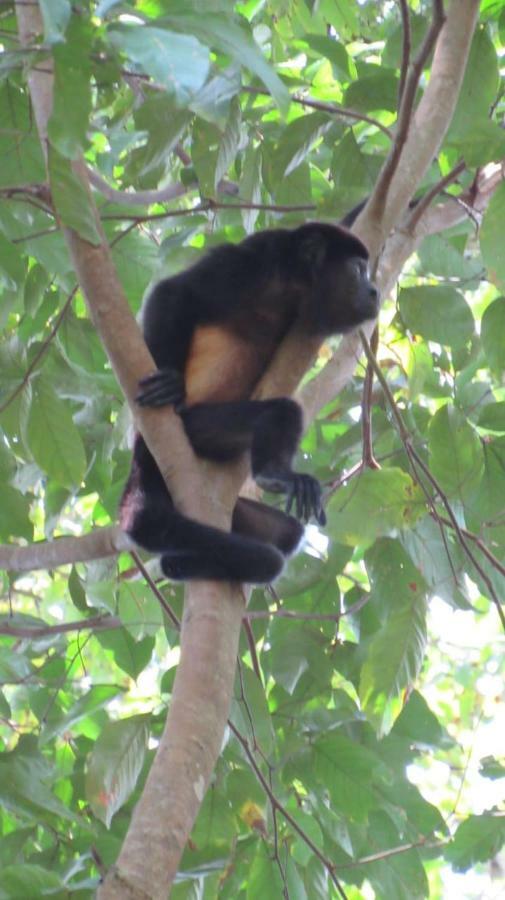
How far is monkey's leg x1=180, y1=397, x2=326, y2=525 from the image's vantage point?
184 centimetres

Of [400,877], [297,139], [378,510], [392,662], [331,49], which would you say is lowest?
[400,877]

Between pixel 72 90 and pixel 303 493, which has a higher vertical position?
pixel 72 90

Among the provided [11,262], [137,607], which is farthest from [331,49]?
[137,607]

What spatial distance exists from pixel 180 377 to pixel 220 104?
491 mm

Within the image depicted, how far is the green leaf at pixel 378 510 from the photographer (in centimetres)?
175

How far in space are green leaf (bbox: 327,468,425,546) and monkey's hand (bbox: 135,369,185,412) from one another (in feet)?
1.09

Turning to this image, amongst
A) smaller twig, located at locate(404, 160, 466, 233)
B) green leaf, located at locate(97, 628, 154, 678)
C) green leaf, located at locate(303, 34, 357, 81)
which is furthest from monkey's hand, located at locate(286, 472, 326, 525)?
green leaf, located at locate(303, 34, 357, 81)

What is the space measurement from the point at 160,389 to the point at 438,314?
725mm

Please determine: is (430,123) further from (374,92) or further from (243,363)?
(243,363)

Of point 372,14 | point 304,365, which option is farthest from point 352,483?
point 372,14

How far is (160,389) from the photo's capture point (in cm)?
167

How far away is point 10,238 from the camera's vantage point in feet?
7.02

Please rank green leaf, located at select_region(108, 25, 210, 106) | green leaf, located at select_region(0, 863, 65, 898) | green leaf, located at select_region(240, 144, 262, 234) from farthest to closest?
green leaf, located at select_region(240, 144, 262, 234) → green leaf, located at select_region(0, 863, 65, 898) → green leaf, located at select_region(108, 25, 210, 106)

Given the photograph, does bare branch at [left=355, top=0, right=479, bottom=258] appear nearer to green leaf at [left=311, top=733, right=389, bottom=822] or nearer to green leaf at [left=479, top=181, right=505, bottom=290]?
green leaf at [left=479, top=181, right=505, bottom=290]
